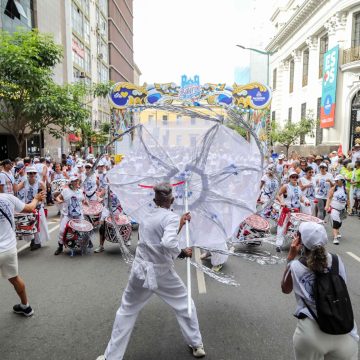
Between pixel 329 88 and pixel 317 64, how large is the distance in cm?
511

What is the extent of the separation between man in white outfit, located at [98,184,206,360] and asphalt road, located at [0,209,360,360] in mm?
323

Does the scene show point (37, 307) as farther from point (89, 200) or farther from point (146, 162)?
point (89, 200)

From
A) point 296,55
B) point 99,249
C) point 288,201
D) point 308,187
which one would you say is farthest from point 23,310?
point 296,55

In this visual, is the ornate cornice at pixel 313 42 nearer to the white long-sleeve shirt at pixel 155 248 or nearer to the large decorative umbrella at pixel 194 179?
the large decorative umbrella at pixel 194 179

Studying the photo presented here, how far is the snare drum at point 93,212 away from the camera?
8.07 metres

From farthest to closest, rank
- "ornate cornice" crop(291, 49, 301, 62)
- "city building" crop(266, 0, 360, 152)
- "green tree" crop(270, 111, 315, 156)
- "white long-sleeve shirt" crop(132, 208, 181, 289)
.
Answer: "ornate cornice" crop(291, 49, 301, 62), "green tree" crop(270, 111, 315, 156), "city building" crop(266, 0, 360, 152), "white long-sleeve shirt" crop(132, 208, 181, 289)

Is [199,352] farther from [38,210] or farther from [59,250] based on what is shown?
[38,210]

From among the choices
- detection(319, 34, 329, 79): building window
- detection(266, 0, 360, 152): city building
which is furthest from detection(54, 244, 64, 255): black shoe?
detection(319, 34, 329, 79): building window

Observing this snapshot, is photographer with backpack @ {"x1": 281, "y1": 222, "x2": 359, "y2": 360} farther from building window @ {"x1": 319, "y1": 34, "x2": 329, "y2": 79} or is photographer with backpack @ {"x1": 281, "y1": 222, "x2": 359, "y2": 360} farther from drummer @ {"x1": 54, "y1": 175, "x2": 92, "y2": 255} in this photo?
building window @ {"x1": 319, "y1": 34, "x2": 329, "y2": 79}

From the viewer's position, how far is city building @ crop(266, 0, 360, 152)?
2366cm

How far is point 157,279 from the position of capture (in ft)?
11.4

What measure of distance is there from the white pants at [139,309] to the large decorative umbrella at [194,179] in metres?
0.85

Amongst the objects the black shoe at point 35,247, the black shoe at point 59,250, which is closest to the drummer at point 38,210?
the black shoe at point 35,247

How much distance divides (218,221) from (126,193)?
1.15m
